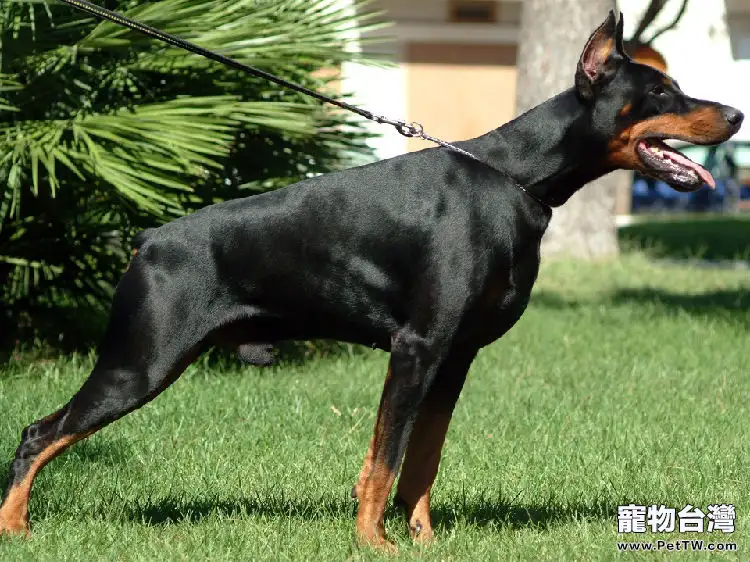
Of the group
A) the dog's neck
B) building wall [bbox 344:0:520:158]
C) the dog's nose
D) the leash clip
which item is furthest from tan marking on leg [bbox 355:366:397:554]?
building wall [bbox 344:0:520:158]

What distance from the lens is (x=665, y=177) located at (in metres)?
4.25

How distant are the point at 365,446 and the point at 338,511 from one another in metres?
1.16

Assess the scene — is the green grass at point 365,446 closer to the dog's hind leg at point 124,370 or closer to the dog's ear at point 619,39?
the dog's hind leg at point 124,370

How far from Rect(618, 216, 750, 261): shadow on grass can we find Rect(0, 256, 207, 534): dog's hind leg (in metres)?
11.6

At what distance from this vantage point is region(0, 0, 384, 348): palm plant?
6590 millimetres

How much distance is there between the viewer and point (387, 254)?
13.7ft

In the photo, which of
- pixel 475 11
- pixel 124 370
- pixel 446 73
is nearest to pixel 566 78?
pixel 446 73

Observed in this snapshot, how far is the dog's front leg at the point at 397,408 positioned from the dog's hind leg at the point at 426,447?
280 millimetres

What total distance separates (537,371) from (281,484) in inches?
120

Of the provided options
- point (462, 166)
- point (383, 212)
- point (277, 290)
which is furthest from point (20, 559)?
point (462, 166)

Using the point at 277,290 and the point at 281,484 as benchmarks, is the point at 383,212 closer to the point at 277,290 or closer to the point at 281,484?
the point at 277,290

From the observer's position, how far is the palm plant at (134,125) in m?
6.59

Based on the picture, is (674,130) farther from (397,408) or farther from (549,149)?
(397,408)

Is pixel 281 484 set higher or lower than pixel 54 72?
lower
